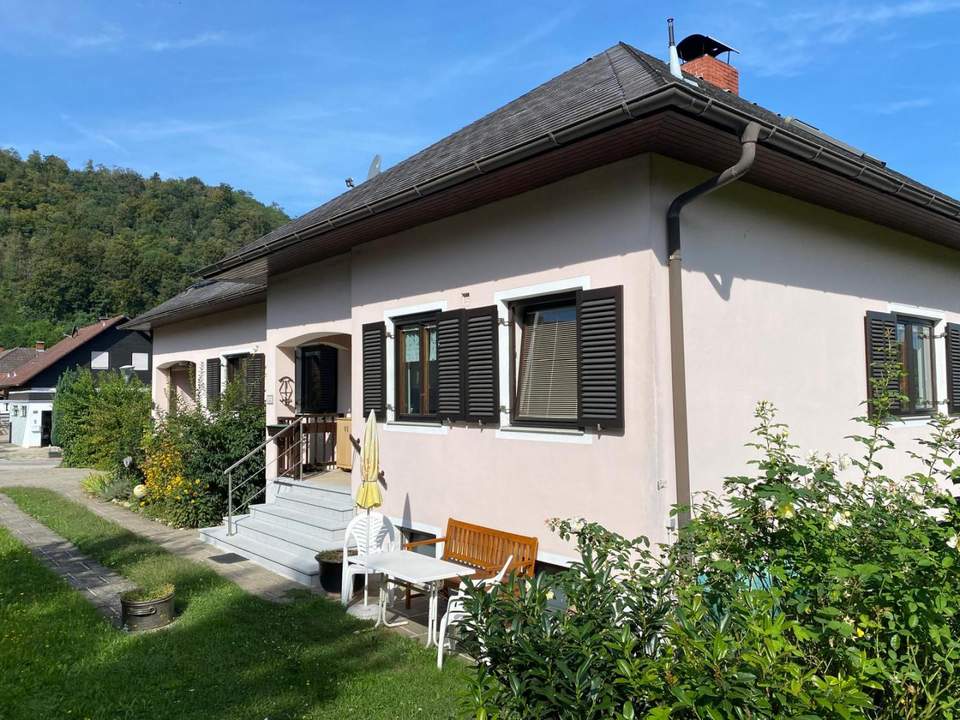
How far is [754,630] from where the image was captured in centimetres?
235

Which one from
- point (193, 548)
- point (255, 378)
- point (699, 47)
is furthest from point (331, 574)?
point (699, 47)

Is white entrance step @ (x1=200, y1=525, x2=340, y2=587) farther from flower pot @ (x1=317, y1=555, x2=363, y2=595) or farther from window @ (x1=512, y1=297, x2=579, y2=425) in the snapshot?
window @ (x1=512, y1=297, x2=579, y2=425)

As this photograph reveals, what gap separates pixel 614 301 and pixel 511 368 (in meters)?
1.45

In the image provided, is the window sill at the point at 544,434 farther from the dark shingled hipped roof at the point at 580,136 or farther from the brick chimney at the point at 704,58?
the brick chimney at the point at 704,58

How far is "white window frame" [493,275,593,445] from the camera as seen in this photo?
6156 millimetres

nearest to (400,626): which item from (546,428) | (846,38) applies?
→ (546,428)

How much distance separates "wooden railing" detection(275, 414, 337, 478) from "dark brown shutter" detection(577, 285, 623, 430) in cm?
645

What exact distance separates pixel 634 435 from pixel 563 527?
164 centimetres

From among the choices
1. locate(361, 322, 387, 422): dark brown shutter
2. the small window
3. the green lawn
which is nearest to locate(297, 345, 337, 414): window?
locate(361, 322, 387, 422): dark brown shutter

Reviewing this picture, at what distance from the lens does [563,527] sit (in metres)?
4.26

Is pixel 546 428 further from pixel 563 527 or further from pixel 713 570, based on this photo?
pixel 713 570

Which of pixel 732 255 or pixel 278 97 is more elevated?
pixel 278 97

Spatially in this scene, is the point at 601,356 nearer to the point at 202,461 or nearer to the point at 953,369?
the point at 953,369

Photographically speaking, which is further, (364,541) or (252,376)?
(252,376)
